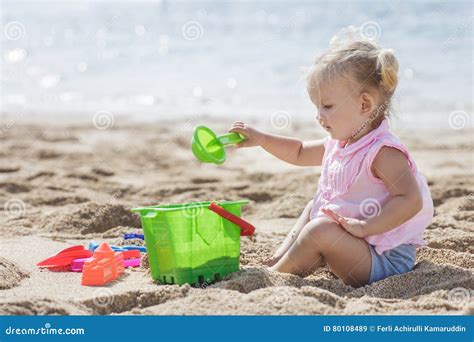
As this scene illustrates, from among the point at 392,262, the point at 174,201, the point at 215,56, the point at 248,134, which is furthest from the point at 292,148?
the point at 215,56

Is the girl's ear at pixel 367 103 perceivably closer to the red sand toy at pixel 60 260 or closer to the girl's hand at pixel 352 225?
the girl's hand at pixel 352 225

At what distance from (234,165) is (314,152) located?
2728 mm

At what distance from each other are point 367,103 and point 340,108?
0.35ft

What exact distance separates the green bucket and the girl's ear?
1.97 ft

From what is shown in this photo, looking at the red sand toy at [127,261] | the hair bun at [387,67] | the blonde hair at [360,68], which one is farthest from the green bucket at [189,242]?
the hair bun at [387,67]

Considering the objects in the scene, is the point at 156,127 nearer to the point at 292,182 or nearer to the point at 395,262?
the point at 292,182

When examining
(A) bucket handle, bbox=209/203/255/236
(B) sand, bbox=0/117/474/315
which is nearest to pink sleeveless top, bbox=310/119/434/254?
(B) sand, bbox=0/117/474/315

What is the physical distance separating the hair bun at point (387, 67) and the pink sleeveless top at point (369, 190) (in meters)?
0.15

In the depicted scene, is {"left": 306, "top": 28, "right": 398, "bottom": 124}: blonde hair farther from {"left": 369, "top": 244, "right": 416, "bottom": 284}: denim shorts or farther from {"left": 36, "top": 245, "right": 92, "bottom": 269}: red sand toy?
{"left": 36, "top": 245, "right": 92, "bottom": 269}: red sand toy

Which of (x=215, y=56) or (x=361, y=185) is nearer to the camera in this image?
(x=361, y=185)

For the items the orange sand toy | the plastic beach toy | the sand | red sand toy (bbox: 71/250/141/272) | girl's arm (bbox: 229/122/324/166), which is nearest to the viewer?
the sand

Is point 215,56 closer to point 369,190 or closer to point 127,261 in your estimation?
point 127,261

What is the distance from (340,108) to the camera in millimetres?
2748

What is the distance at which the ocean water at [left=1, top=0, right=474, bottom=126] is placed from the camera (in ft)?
31.0
